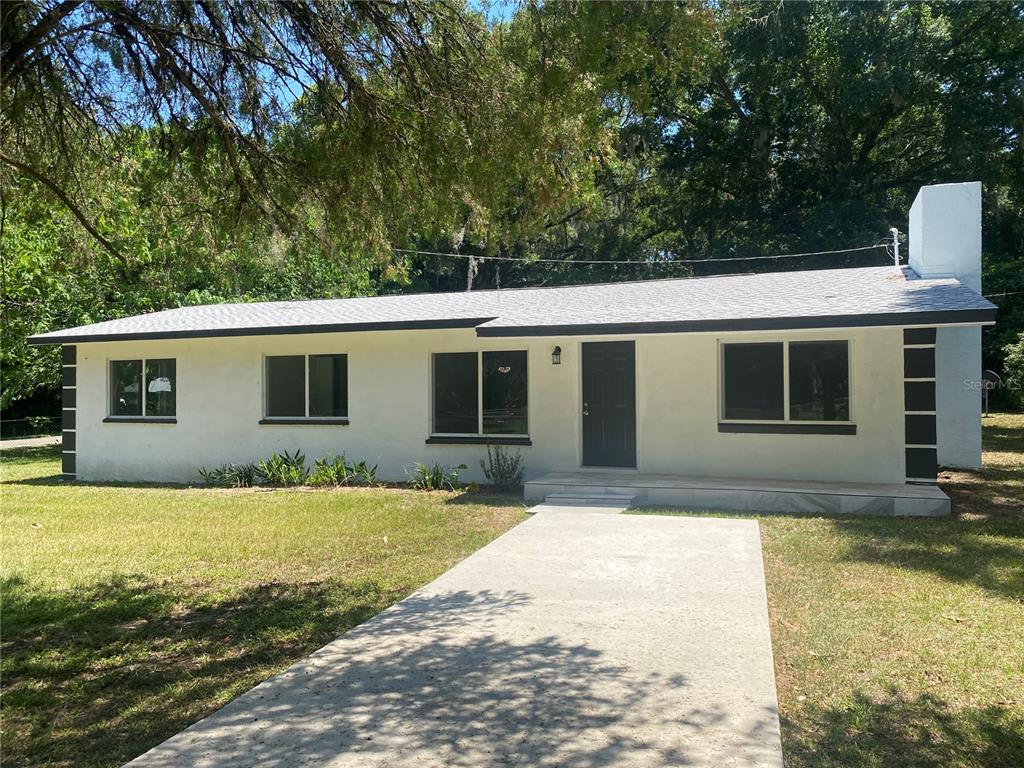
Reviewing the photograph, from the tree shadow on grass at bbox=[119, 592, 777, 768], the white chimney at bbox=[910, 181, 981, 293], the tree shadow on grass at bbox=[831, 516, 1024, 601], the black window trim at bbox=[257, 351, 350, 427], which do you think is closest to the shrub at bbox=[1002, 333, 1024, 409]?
the white chimney at bbox=[910, 181, 981, 293]

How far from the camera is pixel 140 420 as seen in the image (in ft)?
48.0

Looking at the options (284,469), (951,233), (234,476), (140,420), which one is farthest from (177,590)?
(951,233)

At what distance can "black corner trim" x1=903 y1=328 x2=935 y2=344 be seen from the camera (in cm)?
1047

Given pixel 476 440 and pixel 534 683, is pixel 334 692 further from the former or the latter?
pixel 476 440

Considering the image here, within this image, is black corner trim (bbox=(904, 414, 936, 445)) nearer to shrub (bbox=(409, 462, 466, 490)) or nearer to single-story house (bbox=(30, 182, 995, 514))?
single-story house (bbox=(30, 182, 995, 514))

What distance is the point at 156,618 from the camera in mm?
5816

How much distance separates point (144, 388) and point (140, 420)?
0.65 meters

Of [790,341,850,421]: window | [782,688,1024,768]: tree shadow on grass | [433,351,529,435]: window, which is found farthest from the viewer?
[433,351,529,435]: window

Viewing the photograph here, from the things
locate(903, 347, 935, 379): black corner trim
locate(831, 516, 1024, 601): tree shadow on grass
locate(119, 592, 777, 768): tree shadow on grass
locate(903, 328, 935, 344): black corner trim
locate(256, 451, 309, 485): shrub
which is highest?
locate(903, 328, 935, 344): black corner trim

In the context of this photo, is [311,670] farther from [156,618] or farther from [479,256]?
[479,256]

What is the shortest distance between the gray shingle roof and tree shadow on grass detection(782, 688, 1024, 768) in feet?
19.9

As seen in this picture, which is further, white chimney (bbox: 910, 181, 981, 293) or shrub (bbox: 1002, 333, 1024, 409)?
shrub (bbox: 1002, 333, 1024, 409)

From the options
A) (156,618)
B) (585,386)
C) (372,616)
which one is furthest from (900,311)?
(156,618)

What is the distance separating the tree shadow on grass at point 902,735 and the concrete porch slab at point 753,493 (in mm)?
5801
